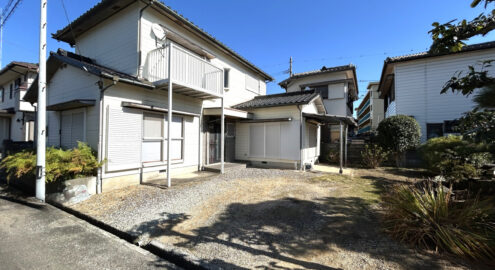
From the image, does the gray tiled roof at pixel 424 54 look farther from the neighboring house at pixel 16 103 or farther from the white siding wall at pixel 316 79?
the neighboring house at pixel 16 103

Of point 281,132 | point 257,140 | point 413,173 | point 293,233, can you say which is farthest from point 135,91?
point 413,173

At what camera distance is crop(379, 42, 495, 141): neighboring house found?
10.8 meters

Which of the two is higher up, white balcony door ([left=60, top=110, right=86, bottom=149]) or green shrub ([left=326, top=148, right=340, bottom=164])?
white balcony door ([left=60, top=110, right=86, bottom=149])

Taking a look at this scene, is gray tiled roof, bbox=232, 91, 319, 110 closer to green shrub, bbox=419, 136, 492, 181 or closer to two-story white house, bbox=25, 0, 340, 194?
two-story white house, bbox=25, 0, 340, 194

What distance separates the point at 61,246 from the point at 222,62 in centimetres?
969

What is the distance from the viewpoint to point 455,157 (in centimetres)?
641

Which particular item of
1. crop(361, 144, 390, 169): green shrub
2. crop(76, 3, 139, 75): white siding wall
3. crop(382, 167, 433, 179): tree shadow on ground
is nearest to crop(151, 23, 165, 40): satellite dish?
crop(76, 3, 139, 75): white siding wall

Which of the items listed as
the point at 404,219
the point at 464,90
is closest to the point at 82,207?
the point at 404,219

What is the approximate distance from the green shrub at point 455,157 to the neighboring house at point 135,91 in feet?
24.8

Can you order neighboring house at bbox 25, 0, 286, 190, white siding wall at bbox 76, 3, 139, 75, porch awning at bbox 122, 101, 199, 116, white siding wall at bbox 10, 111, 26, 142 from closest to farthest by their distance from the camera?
neighboring house at bbox 25, 0, 286, 190
porch awning at bbox 122, 101, 199, 116
white siding wall at bbox 76, 3, 139, 75
white siding wall at bbox 10, 111, 26, 142

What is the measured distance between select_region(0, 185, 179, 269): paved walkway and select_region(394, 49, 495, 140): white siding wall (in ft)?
47.9

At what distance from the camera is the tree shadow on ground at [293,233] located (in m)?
2.85

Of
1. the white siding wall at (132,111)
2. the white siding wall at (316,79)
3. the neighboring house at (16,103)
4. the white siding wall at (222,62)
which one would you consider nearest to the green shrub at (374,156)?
the white siding wall at (316,79)

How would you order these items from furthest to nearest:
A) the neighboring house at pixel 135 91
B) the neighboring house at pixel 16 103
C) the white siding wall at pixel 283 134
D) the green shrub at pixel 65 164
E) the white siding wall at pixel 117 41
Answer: the neighboring house at pixel 16 103
the white siding wall at pixel 283 134
the white siding wall at pixel 117 41
the neighboring house at pixel 135 91
the green shrub at pixel 65 164
